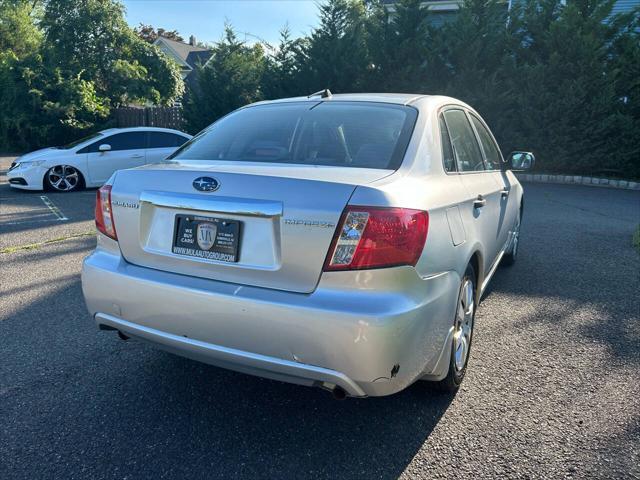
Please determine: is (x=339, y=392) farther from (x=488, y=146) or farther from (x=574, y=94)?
(x=574, y=94)

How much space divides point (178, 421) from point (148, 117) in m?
18.8

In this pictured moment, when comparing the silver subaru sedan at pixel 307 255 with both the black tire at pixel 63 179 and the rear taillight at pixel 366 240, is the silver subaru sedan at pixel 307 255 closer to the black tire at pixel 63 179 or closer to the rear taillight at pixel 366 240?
the rear taillight at pixel 366 240

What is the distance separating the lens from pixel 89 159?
10.5 m

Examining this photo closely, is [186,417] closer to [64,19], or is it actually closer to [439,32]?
[439,32]

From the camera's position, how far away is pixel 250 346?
2.26 metres

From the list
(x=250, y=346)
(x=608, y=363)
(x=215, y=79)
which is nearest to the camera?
(x=250, y=346)

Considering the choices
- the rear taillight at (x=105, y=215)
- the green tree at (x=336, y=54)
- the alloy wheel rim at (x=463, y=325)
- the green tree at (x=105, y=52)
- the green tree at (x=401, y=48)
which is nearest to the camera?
the rear taillight at (x=105, y=215)

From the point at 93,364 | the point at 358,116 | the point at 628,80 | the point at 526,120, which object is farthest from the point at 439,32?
the point at 93,364

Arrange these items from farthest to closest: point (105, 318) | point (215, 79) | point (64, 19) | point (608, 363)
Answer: point (64, 19) → point (215, 79) → point (608, 363) → point (105, 318)

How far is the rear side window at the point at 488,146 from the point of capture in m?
4.18

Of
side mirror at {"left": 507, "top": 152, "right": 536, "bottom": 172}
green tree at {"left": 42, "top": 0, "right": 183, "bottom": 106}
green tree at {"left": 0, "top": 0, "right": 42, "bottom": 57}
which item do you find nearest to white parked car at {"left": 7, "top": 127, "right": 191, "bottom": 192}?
side mirror at {"left": 507, "top": 152, "right": 536, "bottom": 172}

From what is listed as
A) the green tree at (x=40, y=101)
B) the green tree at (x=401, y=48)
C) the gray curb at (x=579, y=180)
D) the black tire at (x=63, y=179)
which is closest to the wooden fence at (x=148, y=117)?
the green tree at (x=40, y=101)

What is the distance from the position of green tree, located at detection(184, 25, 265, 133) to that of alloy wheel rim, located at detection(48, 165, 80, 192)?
7511 mm

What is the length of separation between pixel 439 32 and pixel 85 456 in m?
15.1
